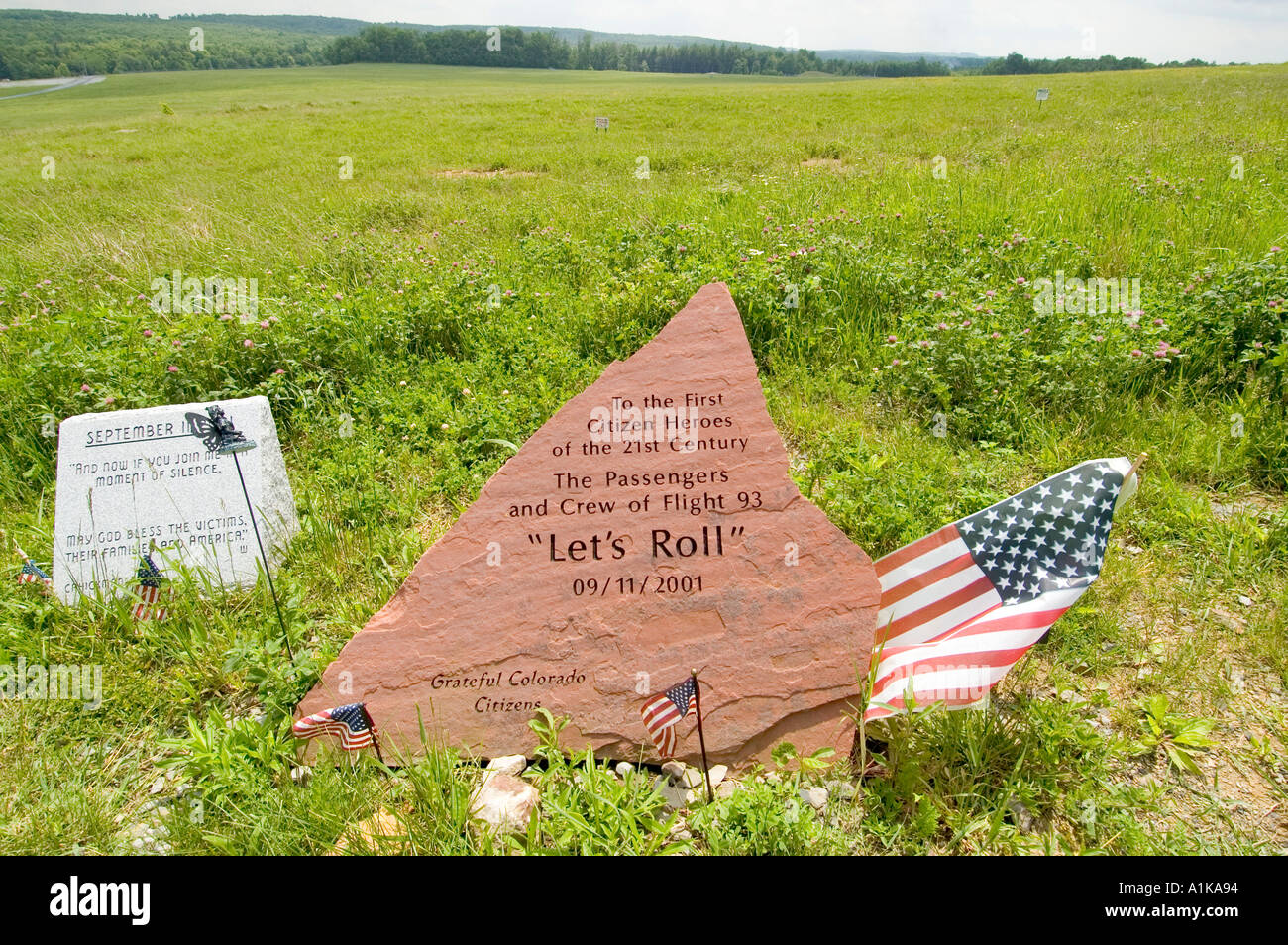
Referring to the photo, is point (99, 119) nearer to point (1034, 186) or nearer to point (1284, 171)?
point (1034, 186)

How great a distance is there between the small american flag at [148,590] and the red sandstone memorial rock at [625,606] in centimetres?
125

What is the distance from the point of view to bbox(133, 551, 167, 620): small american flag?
3.48 m

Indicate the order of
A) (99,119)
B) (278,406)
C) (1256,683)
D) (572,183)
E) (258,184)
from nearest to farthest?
(1256,683) < (278,406) < (572,183) < (258,184) < (99,119)

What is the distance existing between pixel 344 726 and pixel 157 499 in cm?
197

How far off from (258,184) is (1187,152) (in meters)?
15.0

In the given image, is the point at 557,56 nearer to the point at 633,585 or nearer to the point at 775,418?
the point at 775,418

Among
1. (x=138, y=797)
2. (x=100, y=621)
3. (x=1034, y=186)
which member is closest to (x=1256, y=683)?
(x=138, y=797)

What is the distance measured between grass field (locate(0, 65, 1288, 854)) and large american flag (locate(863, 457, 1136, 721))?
0.24m

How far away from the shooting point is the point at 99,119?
→ 27875mm

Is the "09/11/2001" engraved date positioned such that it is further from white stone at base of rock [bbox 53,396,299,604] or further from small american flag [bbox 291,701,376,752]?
white stone at base of rock [bbox 53,396,299,604]

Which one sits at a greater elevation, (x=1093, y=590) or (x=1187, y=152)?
(x=1187, y=152)

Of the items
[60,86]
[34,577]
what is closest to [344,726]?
[34,577]

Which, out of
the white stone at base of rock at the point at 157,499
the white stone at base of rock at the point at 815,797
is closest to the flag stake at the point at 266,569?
the white stone at base of rock at the point at 157,499

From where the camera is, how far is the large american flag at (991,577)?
2713 mm
